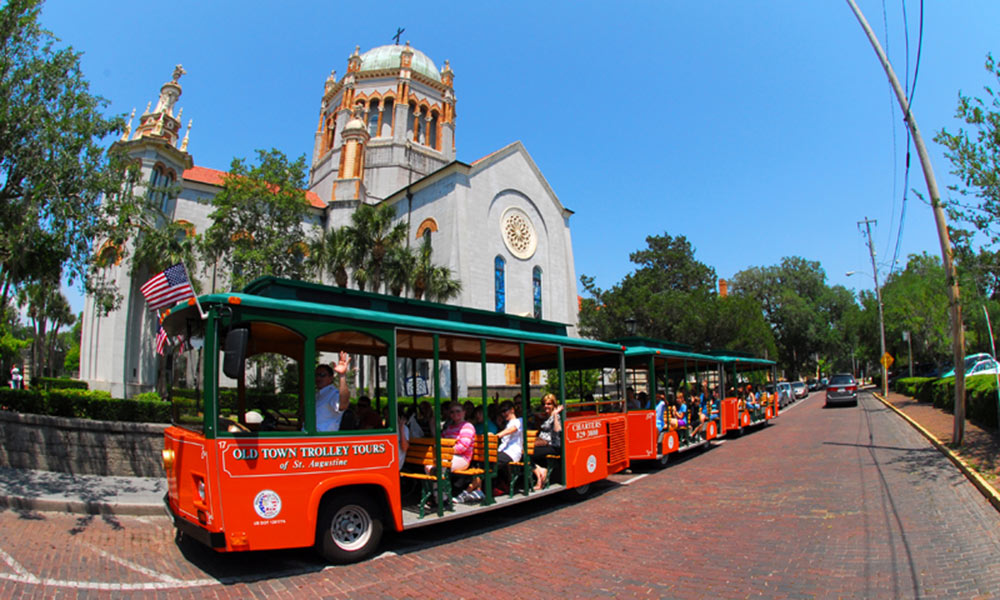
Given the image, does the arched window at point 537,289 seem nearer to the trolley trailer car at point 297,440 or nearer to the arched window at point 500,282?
the arched window at point 500,282

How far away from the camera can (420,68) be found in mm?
45062

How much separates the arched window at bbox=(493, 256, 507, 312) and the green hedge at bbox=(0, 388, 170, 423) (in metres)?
23.5

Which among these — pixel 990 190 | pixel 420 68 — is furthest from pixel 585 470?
pixel 420 68

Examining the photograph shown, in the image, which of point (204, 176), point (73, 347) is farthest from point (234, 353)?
point (73, 347)

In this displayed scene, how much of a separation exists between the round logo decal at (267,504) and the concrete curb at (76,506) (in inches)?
163

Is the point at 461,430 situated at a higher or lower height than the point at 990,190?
lower

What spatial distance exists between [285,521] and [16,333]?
3444 inches

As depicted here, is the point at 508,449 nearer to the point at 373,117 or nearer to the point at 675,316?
the point at 675,316

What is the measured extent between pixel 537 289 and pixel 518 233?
408 cm

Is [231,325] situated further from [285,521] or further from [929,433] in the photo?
[929,433]

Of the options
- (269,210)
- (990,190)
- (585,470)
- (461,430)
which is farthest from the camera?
(269,210)

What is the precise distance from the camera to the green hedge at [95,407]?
11.0 metres

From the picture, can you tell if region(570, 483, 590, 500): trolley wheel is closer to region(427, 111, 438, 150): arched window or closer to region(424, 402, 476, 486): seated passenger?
region(424, 402, 476, 486): seated passenger

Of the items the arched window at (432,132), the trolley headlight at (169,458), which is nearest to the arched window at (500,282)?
the arched window at (432,132)
